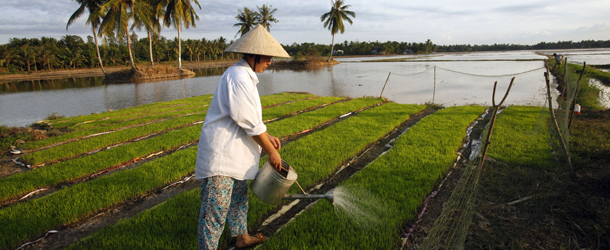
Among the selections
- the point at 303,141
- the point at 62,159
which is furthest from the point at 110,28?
the point at 303,141

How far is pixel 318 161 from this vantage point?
4352mm

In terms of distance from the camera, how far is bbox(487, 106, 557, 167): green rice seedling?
4203mm

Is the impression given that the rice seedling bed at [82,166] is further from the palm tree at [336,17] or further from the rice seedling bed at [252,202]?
the palm tree at [336,17]

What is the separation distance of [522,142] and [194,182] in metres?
5.41

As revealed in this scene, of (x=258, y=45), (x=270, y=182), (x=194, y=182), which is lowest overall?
(x=194, y=182)

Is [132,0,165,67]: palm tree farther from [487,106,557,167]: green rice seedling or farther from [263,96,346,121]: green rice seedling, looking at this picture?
[487,106,557,167]: green rice seedling

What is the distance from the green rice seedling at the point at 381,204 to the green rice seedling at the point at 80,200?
207 centimetres

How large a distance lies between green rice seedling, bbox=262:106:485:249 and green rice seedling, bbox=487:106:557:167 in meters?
0.64

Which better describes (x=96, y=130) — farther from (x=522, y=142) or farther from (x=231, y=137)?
(x=522, y=142)

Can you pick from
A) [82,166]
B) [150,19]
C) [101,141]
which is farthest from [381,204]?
[150,19]

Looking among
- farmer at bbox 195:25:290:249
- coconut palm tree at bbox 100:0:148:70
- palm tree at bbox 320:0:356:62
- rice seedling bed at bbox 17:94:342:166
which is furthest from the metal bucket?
palm tree at bbox 320:0:356:62

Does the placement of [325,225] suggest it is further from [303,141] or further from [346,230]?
[303,141]

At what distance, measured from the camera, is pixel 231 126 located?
192 cm

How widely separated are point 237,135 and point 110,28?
1086 inches
